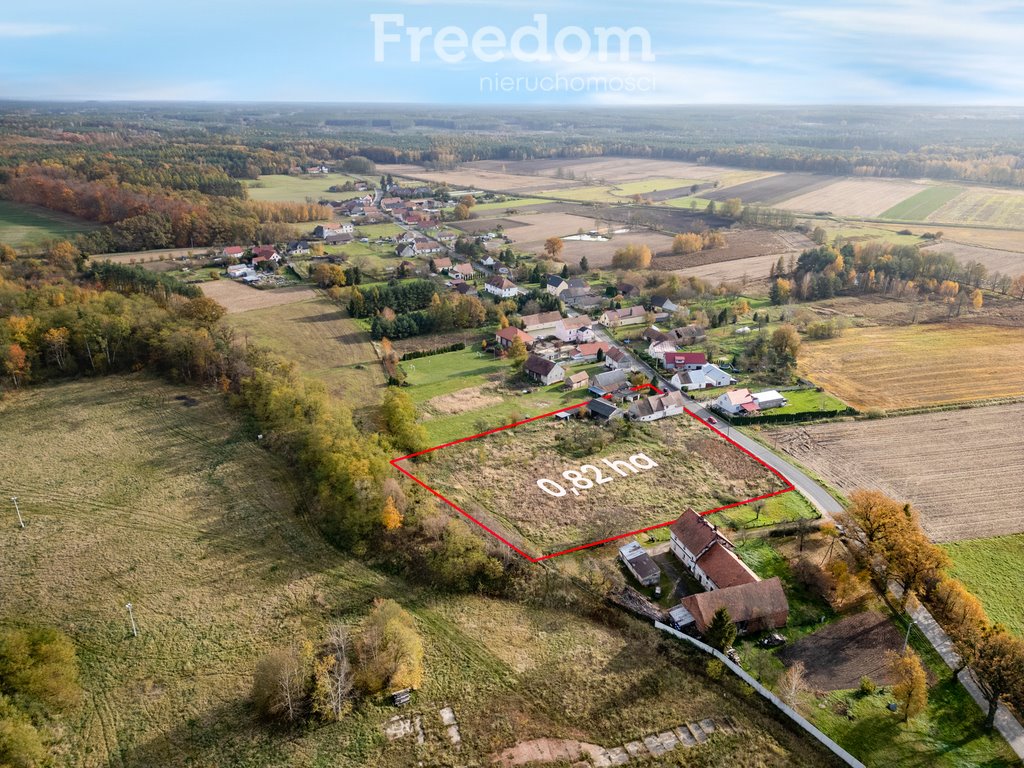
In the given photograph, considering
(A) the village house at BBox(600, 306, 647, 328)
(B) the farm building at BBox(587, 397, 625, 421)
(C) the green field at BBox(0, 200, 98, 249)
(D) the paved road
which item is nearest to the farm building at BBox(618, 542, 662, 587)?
(D) the paved road

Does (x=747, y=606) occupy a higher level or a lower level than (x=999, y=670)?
lower

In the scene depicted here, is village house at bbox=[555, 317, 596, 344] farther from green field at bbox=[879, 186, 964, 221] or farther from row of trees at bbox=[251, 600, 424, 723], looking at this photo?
green field at bbox=[879, 186, 964, 221]

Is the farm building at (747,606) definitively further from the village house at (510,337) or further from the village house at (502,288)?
the village house at (502,288)

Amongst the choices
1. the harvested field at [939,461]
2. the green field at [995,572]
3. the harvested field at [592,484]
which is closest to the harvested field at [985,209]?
the harvested field at [939,461]

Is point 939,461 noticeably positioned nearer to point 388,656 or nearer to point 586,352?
point 586,352

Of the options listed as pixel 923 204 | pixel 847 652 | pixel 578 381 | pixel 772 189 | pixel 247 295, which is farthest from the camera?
pixel 772 189

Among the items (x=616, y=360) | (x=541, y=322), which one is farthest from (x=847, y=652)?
(x=541, y=322)
